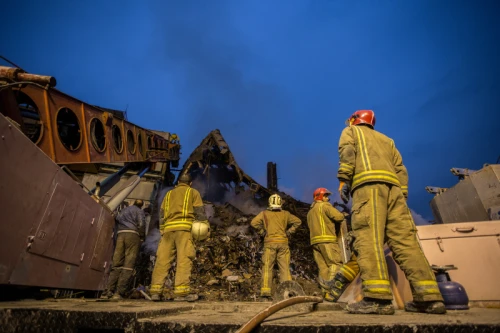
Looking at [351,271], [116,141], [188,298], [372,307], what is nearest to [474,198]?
[351,271]

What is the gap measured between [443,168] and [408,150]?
21413mm

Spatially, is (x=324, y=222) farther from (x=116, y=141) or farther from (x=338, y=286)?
(x=116, y=141)

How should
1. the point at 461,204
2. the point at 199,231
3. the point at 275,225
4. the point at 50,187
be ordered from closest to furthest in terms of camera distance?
1. the point at 50,187
2. the point at 199,231
3. the point at 461,204
4. the point at 275,225

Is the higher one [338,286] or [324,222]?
[324,222]

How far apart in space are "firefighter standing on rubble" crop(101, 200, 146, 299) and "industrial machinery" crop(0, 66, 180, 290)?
A: 0.25 meters

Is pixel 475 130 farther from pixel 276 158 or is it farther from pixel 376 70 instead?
pixel 276 158

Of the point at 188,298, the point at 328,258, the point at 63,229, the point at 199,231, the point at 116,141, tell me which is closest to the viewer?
the point at 63,229

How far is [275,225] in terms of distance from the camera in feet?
19.4

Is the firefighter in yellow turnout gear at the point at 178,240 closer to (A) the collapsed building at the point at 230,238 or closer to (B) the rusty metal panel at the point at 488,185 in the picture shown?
(A) the collapsed building at the point at 230,238

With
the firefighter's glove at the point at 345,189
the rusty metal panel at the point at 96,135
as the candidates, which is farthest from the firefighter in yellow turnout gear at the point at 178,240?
the firefighter's glove at the point at 345,189

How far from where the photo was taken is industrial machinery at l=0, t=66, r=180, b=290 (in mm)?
2568

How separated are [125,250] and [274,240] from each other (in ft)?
10.6

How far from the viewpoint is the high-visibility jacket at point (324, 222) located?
5.20 meters

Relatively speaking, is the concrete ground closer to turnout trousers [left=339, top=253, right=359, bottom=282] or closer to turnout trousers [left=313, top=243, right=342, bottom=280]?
turnout trousers [left=339, top=253, right=359, bottom=282]
